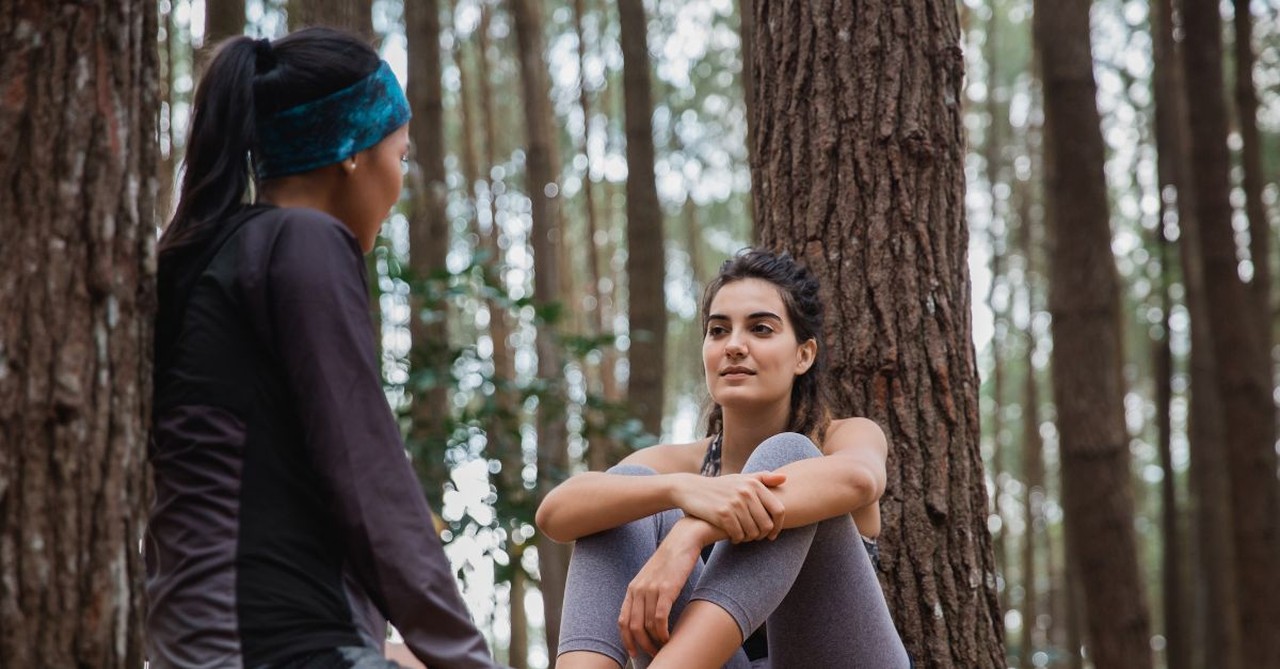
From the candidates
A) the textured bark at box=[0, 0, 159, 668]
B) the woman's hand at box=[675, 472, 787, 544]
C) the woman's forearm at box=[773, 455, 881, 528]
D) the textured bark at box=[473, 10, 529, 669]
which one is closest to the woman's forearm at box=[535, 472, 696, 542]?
the woman's hand at box=[675, 472, 787, 544]

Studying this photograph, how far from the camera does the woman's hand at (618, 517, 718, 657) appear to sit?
283 cm

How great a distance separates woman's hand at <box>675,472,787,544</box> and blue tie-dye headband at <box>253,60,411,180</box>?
1156 millimetres

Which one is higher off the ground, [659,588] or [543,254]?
[543,254]

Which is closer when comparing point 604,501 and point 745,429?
point 604,501

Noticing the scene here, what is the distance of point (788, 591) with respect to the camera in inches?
117

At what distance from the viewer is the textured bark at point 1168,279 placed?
11039mm

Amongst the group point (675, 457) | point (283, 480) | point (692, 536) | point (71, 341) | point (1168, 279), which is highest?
point (1168, 279)

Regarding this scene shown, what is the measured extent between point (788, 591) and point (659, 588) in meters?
0.33

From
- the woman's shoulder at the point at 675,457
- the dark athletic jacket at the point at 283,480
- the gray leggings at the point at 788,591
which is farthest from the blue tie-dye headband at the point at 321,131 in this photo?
the woman's shoulder at the point at 675,457

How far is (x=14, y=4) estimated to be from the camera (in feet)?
5.87

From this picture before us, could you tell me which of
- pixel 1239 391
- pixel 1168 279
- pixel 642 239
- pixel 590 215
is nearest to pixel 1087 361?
pixel 1239 391

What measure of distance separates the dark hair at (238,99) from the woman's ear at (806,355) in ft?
5.47

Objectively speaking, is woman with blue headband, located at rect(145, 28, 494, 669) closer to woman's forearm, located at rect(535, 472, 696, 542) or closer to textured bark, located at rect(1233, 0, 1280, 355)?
woman's forearm, located at rect(535, 472, 696, 542)

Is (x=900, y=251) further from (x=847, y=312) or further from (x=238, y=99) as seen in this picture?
(x=238, y=99)
